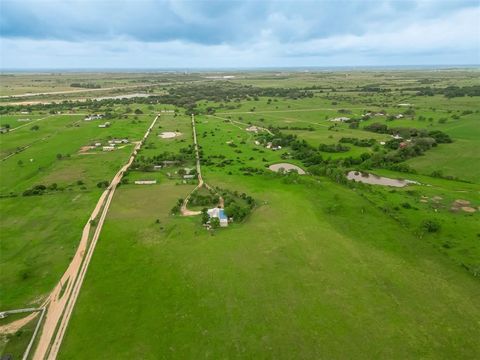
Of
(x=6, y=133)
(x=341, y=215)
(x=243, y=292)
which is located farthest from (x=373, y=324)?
(x=6, y=133)

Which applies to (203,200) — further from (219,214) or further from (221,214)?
(221,214)

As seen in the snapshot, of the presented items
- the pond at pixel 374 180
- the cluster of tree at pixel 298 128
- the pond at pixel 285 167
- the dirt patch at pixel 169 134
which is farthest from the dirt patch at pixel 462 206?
the dirt patch at pixel 169 134

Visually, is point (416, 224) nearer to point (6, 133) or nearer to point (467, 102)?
point (6, 133)

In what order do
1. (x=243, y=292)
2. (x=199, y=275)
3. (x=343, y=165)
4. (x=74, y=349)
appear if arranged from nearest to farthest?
(x=74, y=349) < (x=243, y=292) < (x=199, y=275) < (x=343, y=165)

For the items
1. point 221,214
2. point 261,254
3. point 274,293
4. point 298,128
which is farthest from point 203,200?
point 298,128

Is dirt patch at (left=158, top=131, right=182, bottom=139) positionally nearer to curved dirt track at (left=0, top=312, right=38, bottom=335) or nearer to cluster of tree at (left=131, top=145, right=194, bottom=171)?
cluster of tree at (left=131, top=145, right=194, bottom=171)

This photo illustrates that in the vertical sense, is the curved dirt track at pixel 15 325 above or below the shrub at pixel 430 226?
A: below

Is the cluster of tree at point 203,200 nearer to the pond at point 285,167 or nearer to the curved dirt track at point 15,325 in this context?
the pond at point 285,167
